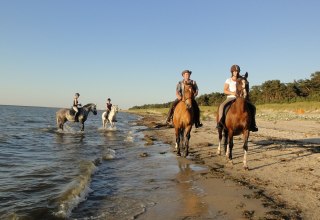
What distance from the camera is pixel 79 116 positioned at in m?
27.3

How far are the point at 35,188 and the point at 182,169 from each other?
14.1 ft

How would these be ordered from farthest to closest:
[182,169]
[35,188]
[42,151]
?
[42,151]
[182,169]
[35,188]

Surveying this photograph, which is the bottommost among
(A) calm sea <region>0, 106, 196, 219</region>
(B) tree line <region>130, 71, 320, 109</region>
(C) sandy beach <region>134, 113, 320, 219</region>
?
(A) calm sea <region>0, 106, 196, 219</region>

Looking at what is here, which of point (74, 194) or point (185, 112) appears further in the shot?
point (185, 112)

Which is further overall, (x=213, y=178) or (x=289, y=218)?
(x=213, y=178)

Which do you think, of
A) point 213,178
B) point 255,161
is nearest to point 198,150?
point 255,161

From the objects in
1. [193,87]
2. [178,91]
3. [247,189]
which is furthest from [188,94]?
[247,189]

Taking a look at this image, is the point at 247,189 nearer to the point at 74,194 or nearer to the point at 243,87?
the point at 243,87

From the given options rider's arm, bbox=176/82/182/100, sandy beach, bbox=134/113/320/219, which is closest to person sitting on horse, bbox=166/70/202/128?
rider's arm, bbox=176/82/182/100

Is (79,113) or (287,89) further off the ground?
(287,89)

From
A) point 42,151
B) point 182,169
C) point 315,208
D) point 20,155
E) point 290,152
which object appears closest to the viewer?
point 315,208

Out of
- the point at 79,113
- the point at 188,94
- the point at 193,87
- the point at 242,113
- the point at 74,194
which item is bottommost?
the point at 74,194

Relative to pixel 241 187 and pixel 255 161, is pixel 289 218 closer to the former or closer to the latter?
pixel 241 187

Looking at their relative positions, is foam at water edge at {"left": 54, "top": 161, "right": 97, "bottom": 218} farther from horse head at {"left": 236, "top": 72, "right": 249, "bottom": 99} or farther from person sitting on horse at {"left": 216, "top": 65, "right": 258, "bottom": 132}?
horse head at {"left": 236, "top": 72, "right": 249, "bottom": 99}
